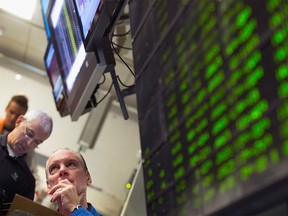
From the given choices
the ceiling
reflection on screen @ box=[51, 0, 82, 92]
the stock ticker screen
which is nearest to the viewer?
the stock ticker screen

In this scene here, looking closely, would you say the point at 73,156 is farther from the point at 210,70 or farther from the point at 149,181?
the point at 210,70

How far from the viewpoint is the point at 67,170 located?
223cm

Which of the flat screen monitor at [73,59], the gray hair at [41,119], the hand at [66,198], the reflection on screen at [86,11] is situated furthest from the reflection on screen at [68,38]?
the hand at [66,198]

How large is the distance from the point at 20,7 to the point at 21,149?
252 cm

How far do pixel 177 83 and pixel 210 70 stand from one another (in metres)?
0.16

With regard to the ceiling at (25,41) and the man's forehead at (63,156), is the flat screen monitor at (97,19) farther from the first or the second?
the ceiling at (25,41)

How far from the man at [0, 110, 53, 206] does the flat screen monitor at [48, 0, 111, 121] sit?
0.99 ft

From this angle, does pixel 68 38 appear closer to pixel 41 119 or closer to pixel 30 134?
pixel 41 119

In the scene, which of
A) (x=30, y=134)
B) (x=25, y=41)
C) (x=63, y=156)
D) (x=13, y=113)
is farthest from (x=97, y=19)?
(x=25, y=41)

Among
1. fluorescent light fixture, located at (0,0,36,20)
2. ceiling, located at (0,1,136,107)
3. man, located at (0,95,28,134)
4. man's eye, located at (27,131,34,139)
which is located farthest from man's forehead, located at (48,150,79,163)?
fluorescent light fixture, located at (0,0,36,20)

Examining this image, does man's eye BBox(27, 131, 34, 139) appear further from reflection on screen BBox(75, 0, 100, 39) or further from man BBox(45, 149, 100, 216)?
reflection on screen BBox(75, 0, 100, 39)

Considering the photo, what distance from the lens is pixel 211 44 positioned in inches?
38.6

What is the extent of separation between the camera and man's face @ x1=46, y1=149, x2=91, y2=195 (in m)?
2.17

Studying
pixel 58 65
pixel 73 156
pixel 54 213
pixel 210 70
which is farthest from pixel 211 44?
pixel 58 65
